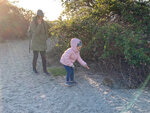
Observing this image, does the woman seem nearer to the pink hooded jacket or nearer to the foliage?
the foliage

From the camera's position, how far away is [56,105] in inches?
170

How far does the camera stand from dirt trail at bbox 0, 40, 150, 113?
13.5 ft

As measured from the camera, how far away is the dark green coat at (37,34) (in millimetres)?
6265

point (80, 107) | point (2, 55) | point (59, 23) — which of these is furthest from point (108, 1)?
point (2, 55)

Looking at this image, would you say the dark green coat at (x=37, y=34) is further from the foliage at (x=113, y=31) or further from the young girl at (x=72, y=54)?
the young girl at (x=72, y=54)

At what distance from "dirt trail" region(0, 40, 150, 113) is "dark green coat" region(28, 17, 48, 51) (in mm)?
892

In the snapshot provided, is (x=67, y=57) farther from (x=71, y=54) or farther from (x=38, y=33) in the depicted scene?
(x=38, y=33)

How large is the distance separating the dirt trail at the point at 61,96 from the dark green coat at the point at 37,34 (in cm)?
89

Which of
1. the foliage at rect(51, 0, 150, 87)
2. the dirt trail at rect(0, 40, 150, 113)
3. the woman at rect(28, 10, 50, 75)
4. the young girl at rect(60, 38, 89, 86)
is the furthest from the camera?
the woman at rect(28, 10, 50, 75)

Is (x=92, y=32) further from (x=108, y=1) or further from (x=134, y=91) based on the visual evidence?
(x=134, y=91)

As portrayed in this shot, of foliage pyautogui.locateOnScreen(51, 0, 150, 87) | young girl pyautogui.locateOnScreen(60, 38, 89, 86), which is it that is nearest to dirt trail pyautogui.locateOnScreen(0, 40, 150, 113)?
young girl pyautogui.locateOnScreen(60, 38, 89, 86)

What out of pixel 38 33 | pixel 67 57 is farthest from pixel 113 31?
pixel 38 33

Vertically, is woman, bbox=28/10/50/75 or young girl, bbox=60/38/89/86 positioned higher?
woman, bbox=28/10/50/75

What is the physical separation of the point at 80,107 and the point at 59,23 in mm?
3180
